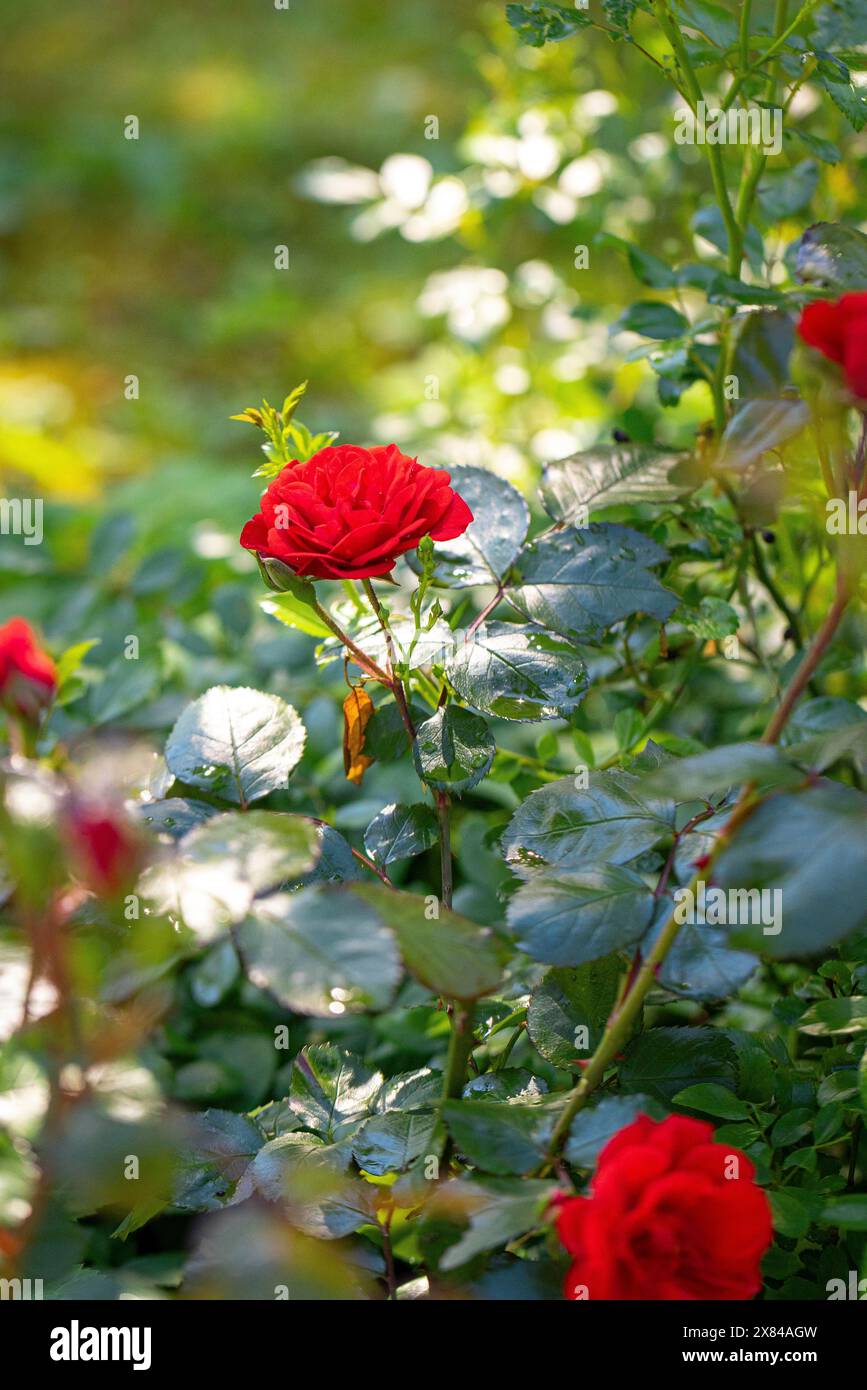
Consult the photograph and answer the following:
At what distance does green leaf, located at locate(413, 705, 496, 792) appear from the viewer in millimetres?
613

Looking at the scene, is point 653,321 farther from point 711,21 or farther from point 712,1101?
point 712,1101

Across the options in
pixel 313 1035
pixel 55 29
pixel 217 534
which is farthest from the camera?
pixel 55 29

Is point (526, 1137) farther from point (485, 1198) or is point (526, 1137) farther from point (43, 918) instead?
point (43, 918)

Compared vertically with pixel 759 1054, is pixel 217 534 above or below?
above

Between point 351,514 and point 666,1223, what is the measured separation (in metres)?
0.33

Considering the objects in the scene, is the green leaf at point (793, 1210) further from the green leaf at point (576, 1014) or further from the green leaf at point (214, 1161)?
the green leaf at point (214, 1161)

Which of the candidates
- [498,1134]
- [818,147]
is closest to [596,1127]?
[498,1134]

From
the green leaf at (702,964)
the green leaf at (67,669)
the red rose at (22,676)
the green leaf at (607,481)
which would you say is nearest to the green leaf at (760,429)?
the green leaf at (607,481)

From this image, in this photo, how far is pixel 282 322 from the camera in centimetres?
Result: 262

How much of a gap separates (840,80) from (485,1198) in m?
0.62

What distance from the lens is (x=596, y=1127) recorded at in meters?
0.50

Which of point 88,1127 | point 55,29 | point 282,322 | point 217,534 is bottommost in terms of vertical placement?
point 88,1127

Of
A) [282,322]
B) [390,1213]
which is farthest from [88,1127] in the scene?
[282,322]

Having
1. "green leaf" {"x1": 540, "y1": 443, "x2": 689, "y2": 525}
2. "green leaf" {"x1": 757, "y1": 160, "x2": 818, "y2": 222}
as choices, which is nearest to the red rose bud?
"green leaf" {"x1": 540, "y1": 443, "x2": 689, "y2": 525}
